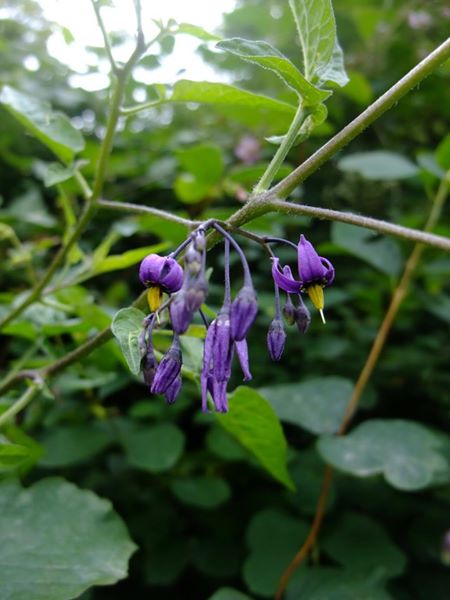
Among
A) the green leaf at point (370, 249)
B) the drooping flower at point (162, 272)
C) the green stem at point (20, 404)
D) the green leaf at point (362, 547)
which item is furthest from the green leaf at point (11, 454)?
the green leaf at point (370, 249)

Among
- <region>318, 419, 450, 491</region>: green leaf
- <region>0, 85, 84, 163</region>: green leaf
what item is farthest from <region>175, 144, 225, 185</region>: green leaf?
<region>318, 419, 450, 491</region>: green leaf

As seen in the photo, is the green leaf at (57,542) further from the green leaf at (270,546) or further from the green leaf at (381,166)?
the green leaf at (381,166)

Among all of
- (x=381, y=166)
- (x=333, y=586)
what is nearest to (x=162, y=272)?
(x=333, y=586)

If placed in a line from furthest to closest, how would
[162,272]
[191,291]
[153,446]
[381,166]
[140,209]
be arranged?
1. [381,166]
2. [153,446]
3. [140,209]
4. [162,272]
5. [191,291]

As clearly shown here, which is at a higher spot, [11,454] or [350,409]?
[11,454]

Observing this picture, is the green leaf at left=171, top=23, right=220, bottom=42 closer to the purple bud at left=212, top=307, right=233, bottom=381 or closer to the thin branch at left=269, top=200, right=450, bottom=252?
Result: the thin branch at left=269, top=200, right=450, bottom=252

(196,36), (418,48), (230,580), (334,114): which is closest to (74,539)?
(230,580)

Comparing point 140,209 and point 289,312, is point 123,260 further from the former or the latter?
point 289,312
